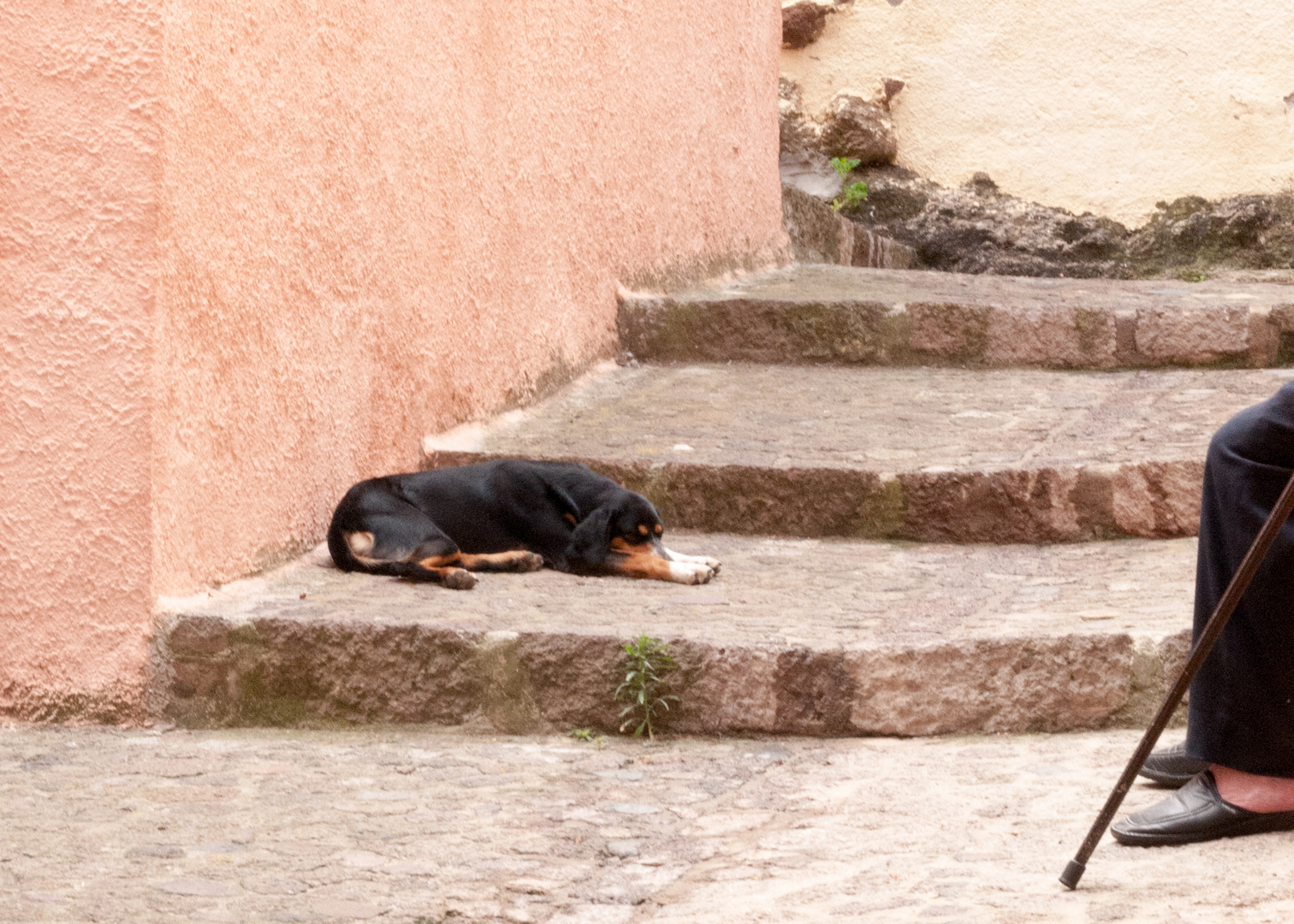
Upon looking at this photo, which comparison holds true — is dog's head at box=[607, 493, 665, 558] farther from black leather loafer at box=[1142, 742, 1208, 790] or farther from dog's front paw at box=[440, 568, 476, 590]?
black leather loafer at box=[1142, 742, 1208, 790]

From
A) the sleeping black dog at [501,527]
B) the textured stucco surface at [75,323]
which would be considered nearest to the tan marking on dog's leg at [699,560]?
the sleeping black dog at [501,527]

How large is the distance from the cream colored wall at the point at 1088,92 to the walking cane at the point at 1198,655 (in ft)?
20.3

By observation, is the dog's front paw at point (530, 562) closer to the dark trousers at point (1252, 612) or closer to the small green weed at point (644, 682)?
the small green weed at point (644, 682)

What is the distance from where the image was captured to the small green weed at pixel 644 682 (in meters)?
3.28

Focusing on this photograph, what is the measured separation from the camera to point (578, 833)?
8.75 feet

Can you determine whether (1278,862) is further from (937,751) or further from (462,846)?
(462,846)

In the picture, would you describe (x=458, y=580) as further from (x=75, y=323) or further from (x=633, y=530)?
(x=75, y=323)

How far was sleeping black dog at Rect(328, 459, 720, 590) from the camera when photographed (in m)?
3.94

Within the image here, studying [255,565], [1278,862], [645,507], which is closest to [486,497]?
[645,507]

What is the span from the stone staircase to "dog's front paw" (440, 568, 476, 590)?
39 mm

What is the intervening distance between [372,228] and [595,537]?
105cm

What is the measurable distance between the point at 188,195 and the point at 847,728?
1861 mm

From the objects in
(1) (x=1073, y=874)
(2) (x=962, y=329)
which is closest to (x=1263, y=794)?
(1) (x=1073, y=874)

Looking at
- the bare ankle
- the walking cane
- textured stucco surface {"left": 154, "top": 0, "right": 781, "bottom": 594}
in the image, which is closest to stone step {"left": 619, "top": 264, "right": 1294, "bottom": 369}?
textured stucco surface {"left": 154, "top": 0, "right": 781, "bottom": 594}
